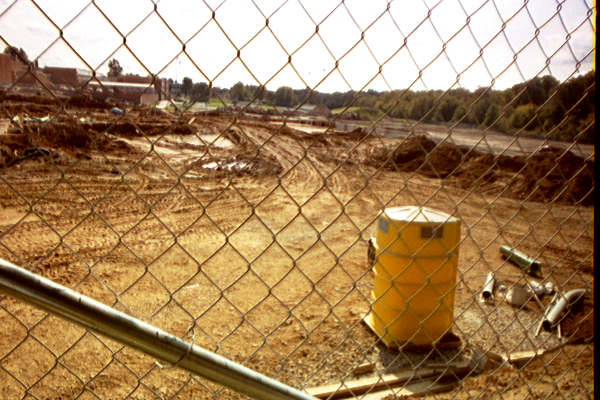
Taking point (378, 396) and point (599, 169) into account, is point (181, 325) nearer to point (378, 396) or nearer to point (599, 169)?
point (378, 396)

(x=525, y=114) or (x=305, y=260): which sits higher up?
(x=525, y=114)

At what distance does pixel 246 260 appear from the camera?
1.60m

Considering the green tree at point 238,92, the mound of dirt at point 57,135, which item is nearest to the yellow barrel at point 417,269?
the green tree at point 238,92

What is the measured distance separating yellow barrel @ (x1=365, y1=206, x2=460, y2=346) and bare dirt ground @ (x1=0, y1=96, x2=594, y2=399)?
30 centimetres

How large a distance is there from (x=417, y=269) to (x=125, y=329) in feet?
10.3

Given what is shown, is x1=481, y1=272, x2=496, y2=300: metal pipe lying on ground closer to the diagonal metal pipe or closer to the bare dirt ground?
the bare dirt ground

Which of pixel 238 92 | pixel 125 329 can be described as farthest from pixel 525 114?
pixel 125 329

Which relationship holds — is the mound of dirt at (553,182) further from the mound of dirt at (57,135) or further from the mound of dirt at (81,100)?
the mound of dirt at (57,135)

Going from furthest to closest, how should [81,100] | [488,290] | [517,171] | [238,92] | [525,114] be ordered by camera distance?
[517,171] → [488,290] → [525,114] → [81,100] → [238,92]

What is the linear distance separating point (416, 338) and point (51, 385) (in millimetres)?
3217

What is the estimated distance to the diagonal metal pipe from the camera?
1020 millimetres

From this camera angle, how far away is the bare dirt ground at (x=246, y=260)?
2562 mm

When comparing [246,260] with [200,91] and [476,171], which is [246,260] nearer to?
[200,91]

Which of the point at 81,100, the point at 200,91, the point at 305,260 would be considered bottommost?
the point at 305,260
